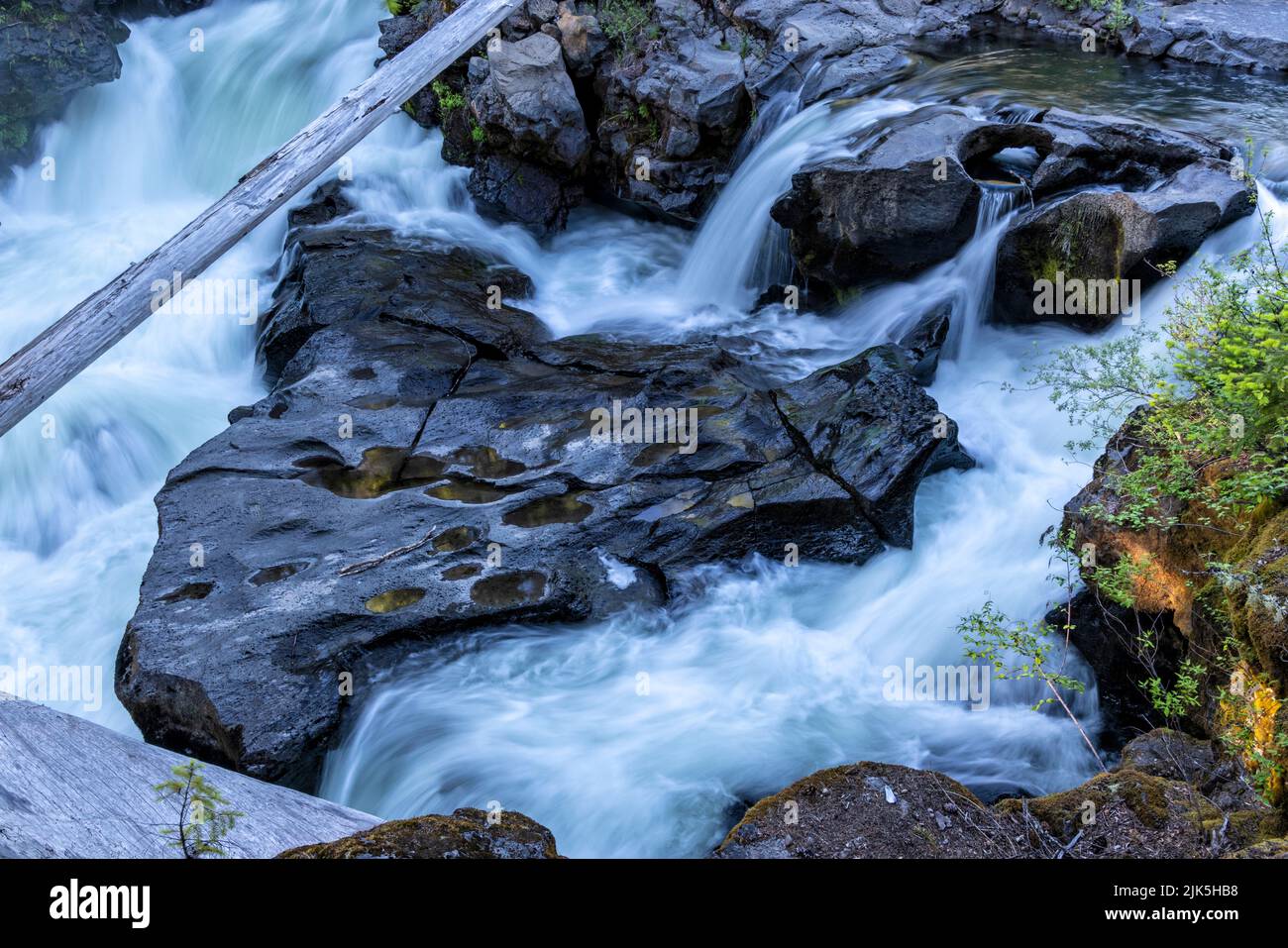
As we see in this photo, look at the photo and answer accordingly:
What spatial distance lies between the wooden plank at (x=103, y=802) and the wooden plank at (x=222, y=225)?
3510 millimetres

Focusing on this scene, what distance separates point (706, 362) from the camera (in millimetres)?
8359

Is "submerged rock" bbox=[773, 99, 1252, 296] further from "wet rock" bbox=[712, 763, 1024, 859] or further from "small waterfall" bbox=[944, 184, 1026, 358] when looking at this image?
"wet rock" bbox=[712, 763, 1024, 859]

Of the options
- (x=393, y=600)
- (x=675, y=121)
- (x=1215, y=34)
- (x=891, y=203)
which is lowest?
(x=393, y=600)

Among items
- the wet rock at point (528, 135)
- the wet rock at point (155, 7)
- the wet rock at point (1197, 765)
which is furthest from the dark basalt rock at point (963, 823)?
the wet rock at point (155, 7)

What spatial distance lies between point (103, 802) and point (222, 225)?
555 cm

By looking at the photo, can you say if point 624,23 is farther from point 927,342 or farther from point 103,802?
point 103,802

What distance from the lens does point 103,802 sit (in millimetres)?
3379

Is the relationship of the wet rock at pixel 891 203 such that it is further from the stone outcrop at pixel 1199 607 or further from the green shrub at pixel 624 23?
the green shrub at pixel 624 23

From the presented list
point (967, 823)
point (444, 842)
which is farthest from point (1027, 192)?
point (444, 842)

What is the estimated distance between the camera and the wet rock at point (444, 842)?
8.91 ft

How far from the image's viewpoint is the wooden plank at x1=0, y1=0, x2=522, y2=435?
682 centimetres
